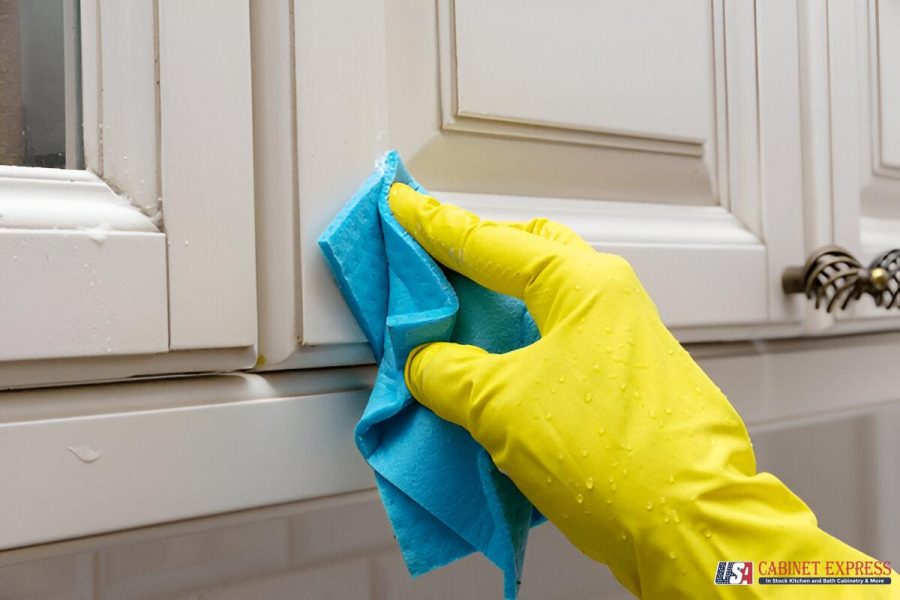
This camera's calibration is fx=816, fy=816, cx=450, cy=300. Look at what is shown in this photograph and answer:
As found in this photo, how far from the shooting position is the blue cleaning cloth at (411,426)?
0.37 m

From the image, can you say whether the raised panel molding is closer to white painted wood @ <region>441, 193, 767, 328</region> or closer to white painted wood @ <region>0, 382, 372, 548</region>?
white painted wood @ <region>441, 193, 767, 328</region>

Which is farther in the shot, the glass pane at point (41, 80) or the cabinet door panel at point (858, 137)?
the cabinet door panel at point (858, 137)

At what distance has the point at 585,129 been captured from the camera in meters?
0.47

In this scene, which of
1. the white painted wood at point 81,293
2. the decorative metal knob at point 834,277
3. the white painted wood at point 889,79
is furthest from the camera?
the white painted wood at point 889,79

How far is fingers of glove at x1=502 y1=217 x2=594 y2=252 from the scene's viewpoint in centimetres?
40

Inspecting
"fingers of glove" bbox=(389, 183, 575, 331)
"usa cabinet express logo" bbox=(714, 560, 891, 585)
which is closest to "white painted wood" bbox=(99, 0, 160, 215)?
"fingers of glove" bbox=(389, 183, 575, 331)

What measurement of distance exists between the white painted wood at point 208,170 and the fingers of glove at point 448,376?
0.08 m

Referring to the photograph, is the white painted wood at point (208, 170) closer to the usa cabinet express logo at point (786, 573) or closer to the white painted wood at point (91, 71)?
the white painted wood at point (91, 71)

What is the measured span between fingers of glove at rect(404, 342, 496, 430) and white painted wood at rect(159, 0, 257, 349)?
77mm

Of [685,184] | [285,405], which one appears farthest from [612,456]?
[685,184]

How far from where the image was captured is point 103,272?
310 mm

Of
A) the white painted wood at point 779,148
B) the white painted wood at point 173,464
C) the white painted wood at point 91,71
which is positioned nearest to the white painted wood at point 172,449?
the white painted wood at point 173,464

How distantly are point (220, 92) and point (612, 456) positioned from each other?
22 cm

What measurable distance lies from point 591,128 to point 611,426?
20cm
